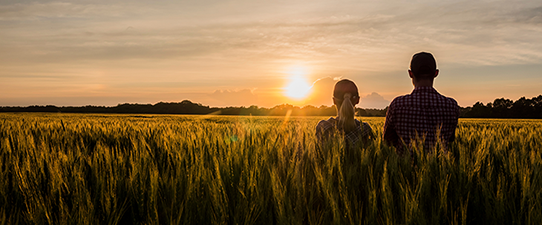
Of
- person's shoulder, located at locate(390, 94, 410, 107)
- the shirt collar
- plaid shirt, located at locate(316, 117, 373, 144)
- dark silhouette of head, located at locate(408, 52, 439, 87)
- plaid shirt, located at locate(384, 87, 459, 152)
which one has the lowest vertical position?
plaid shirt, located at locate(316, 117, 373, 144)

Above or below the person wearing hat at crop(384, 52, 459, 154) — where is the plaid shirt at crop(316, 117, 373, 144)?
below

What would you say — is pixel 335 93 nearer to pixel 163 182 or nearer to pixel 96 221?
pixel 163 182

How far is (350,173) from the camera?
1.46 meters

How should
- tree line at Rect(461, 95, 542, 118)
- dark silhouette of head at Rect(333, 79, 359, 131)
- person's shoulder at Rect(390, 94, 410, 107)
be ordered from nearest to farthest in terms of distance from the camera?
dark silhouette of head at Rect(333, 79, 359, 131) → person's shoulder at Rect(390, 94, 410, 107) → tree line at Rect(461, 95, 542, 118)

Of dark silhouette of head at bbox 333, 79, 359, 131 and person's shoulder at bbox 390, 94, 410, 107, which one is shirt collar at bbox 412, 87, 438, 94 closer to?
person's shoulder at bbox 390, 94, 410, 107

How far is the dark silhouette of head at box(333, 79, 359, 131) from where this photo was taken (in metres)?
3.00

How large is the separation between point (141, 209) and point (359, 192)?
0.99 m

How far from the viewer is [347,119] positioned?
3.05 meters

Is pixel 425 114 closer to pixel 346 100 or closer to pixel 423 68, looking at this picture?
pixel 423 68

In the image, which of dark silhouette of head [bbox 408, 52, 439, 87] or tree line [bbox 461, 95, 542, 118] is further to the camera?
tree line [bbox 461, 95, 542, 118]

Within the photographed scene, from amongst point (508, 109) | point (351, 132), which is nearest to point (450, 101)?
point (351, 132)

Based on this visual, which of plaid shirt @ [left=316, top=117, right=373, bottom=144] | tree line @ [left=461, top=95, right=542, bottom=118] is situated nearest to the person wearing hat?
plaid shirt @ [left=316, top=117, right=373, bottom=144]

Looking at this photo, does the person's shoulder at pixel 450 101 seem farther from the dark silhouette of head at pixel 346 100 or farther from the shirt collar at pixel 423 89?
the dark silhouette of head at pixel 346 100

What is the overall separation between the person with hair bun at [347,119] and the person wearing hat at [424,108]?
0.37 m
